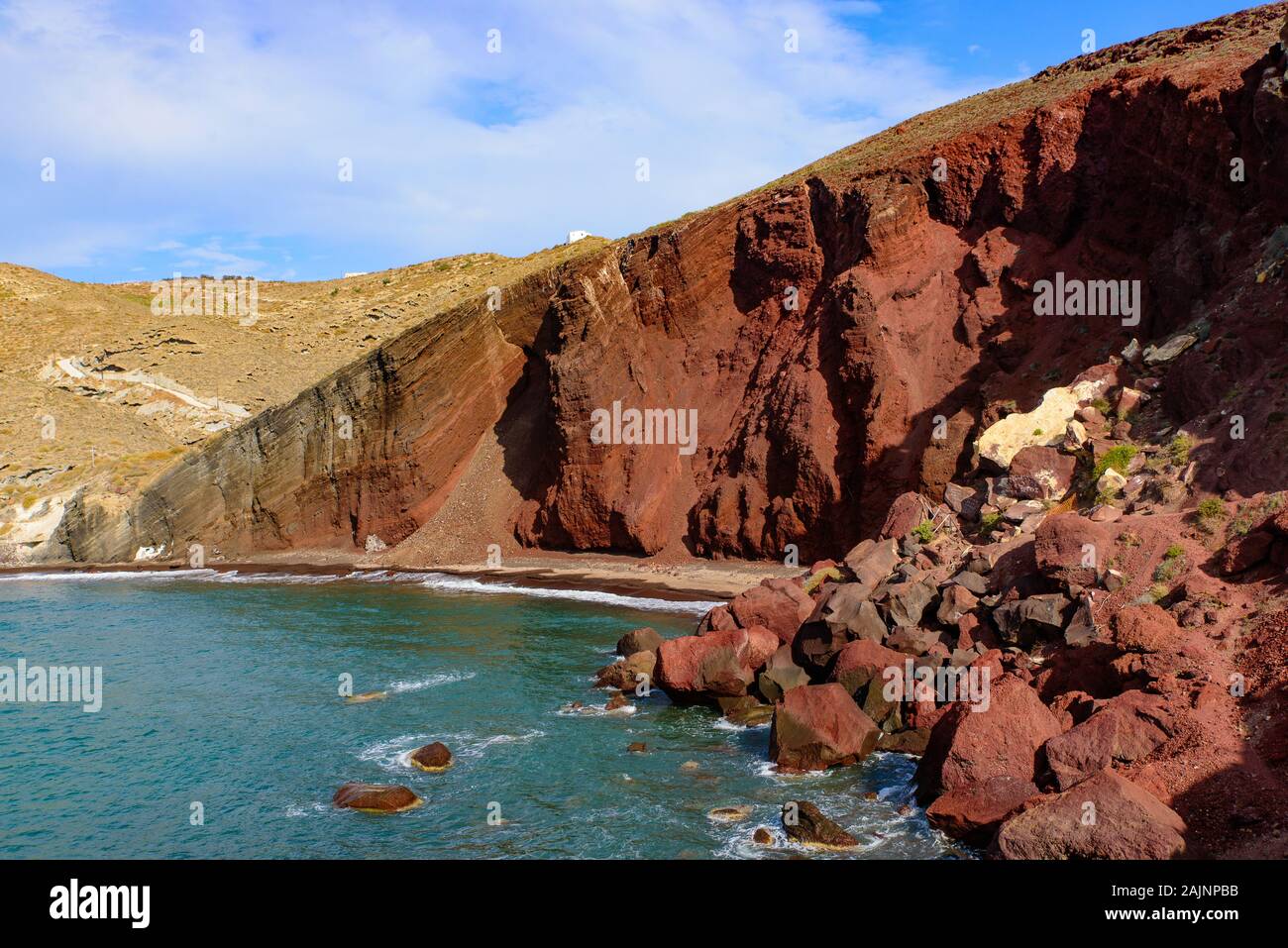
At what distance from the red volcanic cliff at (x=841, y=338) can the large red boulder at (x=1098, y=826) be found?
8.64m

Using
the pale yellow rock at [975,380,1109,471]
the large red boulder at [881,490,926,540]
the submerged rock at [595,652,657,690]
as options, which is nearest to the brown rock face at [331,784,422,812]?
the submerged rock at [595,652,657,690]

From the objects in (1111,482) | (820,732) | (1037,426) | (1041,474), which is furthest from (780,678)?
(1037,426)

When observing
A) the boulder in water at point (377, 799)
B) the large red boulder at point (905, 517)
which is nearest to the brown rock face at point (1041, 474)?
the large red boulder at point (905, 517)

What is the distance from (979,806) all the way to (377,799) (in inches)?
381

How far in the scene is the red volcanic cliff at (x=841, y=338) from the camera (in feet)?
94.4

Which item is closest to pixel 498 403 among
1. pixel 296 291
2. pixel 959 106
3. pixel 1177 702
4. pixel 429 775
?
pixel 959 106

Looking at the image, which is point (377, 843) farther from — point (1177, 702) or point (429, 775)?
point (1177, 702)

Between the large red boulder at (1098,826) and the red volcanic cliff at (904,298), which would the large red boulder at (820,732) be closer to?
the large red boulder at (1098,826)

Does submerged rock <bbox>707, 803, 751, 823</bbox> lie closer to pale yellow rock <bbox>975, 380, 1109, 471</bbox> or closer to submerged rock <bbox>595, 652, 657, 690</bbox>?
submerged rock <bbox>595, 652, 657, 690</bbox>

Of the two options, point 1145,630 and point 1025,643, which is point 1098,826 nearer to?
point 1145,630

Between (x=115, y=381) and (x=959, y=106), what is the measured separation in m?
69.5
